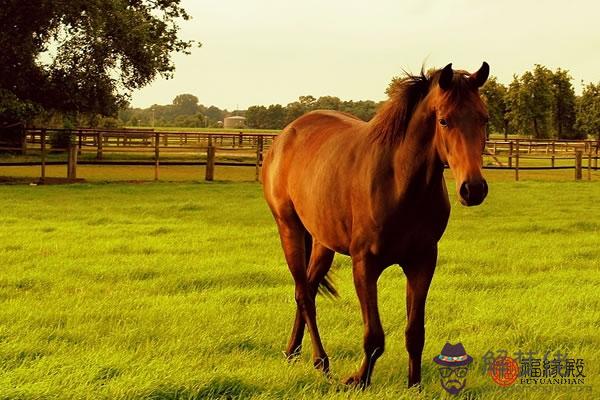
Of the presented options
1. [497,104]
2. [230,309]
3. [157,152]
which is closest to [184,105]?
[497,104]

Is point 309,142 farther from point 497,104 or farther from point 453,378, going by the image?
point 497,104

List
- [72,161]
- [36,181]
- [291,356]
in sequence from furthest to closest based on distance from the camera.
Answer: [72,161], [36,181], [291,356]

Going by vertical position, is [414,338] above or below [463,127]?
below

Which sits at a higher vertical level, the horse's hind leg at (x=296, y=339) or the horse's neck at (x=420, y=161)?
the horse's neck at (x=420, y=161)

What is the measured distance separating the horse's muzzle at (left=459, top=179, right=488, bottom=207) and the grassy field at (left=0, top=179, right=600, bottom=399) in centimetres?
138

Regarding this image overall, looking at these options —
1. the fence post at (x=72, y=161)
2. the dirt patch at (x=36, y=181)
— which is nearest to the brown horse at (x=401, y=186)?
the dirt patch at (x=36, y=181)

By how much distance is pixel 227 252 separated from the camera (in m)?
9.03

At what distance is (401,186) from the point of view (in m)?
3.72

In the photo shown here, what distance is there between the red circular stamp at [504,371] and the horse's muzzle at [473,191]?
5.49ft

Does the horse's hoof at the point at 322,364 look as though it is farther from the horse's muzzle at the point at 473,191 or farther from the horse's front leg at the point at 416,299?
the horse's muzzle at the point at 473,191

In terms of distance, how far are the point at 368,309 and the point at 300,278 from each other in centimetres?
117

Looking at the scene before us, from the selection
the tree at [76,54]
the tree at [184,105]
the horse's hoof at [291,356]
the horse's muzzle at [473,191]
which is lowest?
the horse's hoof at [291,356]

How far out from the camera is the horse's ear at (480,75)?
11.3 feet

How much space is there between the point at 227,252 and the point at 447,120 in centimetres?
608
